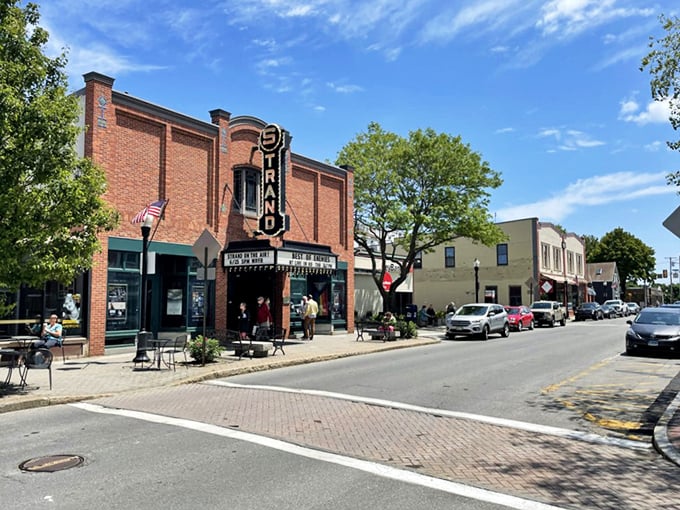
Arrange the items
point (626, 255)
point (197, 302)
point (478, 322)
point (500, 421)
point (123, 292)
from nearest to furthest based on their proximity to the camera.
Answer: point (500, 421) < point (123, 292) < point (197, 302) < point (478, 322) < point (626, 255)

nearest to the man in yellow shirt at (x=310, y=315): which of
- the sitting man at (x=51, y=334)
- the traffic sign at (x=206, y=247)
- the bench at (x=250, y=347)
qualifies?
the bench at (x=250, y=347)

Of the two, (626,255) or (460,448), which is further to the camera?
(626,255)

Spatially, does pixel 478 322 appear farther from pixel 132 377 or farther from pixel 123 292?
pixel 132 377

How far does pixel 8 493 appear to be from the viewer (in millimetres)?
5164

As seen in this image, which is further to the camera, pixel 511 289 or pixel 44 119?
pixel 511 289

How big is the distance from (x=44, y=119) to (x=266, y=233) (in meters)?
11.0

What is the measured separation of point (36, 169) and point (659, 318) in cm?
1843

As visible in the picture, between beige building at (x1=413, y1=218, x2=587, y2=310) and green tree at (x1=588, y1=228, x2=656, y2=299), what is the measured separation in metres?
32.9

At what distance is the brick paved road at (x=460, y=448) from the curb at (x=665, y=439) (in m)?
0.10

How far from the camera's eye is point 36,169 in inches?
404

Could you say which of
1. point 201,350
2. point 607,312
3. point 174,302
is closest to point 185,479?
point 201,350

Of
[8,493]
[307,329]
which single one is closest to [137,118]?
[307,329]

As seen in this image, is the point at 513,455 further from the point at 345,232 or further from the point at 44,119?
the point at 345,232

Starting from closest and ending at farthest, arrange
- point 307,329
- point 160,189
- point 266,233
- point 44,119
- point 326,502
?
point 326,502 < point 44,119 < point 160,189 < point 266,233 < point 307,329
